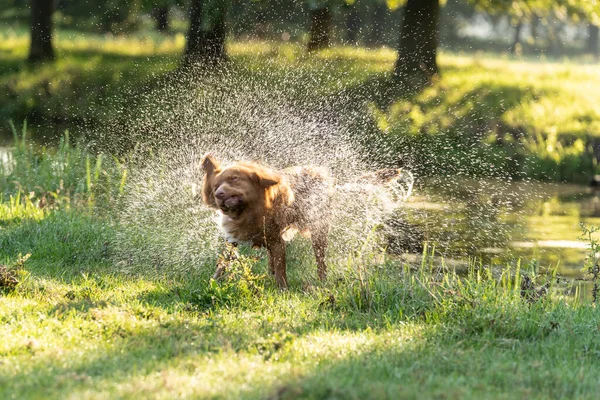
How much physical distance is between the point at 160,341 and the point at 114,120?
13938 millimetres

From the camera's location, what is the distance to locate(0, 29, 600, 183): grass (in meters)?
16.8

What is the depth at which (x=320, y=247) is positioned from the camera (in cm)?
759

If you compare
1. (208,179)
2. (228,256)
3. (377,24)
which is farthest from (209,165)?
(377,24)

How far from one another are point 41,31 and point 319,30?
7825mm

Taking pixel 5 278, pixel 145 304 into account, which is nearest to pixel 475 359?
pixel 145 304

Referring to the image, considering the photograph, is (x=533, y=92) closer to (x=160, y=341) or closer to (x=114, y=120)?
(x=114, y=120)

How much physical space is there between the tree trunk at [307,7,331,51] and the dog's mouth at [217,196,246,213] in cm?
1987

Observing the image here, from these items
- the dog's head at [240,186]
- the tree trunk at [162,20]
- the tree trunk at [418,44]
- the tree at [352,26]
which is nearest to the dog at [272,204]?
the dog's head at [240,186]

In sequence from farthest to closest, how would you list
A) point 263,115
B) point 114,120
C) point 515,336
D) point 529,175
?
point 114,120 → point 529,175 → point 263,115 → point 515,336

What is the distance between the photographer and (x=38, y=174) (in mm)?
10547

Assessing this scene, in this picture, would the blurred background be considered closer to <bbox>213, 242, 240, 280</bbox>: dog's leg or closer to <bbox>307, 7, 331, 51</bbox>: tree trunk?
<bbox>307, 7, 331, 51</bbox>: tree trunk

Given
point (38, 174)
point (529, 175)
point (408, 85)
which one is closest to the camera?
point (38, 174)

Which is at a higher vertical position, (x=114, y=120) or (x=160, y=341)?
(x=160, y=341)

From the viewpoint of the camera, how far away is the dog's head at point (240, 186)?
662 centimetres
